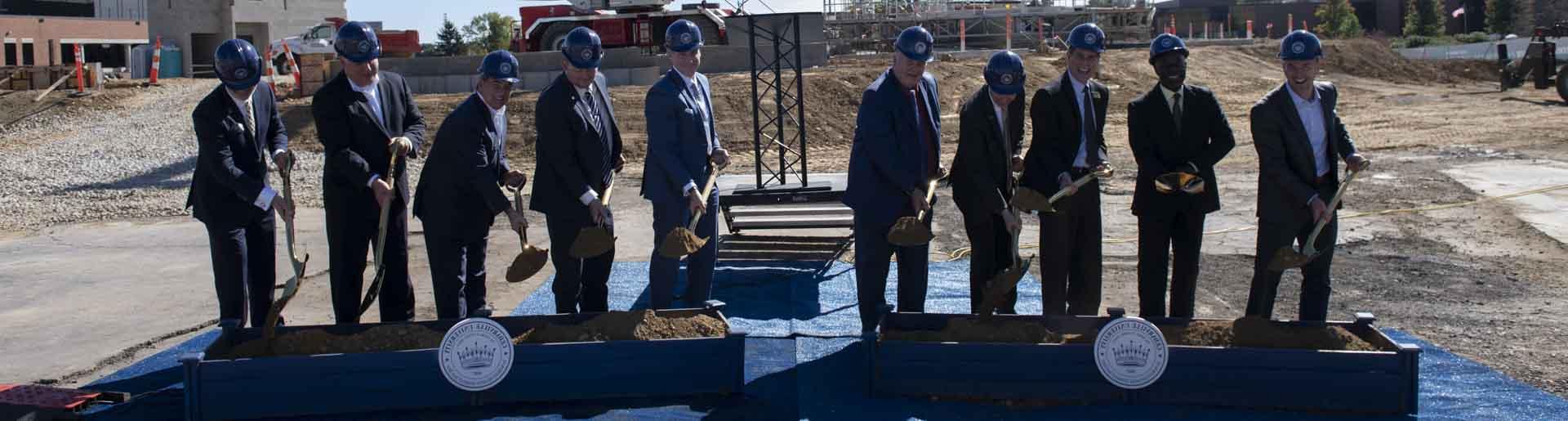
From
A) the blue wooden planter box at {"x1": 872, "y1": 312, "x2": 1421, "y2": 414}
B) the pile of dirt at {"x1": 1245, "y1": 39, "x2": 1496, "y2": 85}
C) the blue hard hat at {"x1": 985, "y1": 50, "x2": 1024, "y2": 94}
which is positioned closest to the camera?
the blue wooden planter box at {"x1": 872, "y1": 312, "x2": 1421, "y2": 414}

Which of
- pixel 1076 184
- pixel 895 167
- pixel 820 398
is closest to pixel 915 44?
pixel 895 167

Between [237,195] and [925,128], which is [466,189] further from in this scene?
[925,128]

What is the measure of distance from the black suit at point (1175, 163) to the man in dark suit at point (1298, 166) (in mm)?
217

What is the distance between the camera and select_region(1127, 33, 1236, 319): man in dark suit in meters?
5.15

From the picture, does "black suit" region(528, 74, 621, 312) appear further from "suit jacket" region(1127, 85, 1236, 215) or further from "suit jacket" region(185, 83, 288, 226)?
"suit jacket" region(1127, 85, 1236, 215)

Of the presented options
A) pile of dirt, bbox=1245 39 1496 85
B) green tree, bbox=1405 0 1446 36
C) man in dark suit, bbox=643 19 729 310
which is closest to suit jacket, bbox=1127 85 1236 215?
man in dark suit, bbox=643 19 729 310

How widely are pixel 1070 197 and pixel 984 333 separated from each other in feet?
2.80

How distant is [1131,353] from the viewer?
14.5 ft

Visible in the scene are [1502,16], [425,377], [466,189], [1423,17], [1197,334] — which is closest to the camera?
[425,377]

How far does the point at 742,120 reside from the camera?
19.0 m

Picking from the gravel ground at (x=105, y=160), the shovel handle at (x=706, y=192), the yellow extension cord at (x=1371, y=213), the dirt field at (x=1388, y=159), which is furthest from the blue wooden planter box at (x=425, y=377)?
the gravel ground at (x=105, y=160)

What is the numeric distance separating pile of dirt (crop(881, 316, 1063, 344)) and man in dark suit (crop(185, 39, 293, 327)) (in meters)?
2.36

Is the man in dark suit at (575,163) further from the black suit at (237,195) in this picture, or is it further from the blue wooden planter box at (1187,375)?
the blue wooden planter box at (1187,375)

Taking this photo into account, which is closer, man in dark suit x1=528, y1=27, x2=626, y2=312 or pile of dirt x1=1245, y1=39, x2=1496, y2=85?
man in dark suit x1=528, y1=27, x2=626, y2=312
